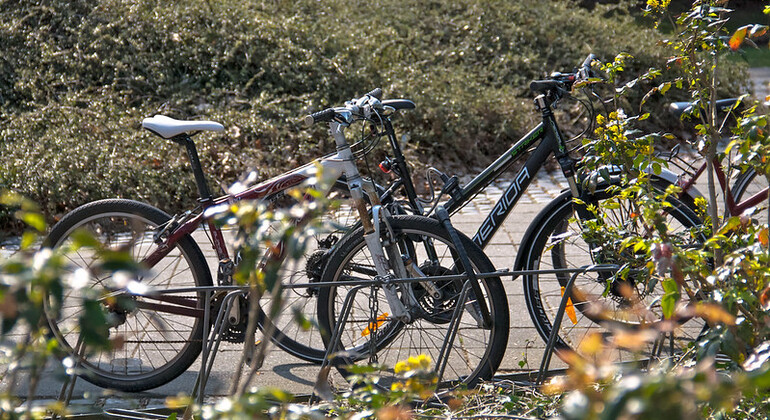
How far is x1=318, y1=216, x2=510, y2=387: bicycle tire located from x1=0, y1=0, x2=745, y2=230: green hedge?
2867 millimetres

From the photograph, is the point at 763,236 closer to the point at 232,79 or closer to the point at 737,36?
the point at 737,36

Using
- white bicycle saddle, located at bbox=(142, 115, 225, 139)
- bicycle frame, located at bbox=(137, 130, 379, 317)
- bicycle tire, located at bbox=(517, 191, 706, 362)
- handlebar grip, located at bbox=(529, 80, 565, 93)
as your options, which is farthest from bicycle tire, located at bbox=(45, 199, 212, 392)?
handlebar grip, located at bbox=(529, 80, 565, 93)

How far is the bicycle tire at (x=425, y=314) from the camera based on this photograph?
10.6 feet

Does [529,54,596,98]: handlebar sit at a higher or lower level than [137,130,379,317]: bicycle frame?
higher

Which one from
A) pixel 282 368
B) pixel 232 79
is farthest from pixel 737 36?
pixel 232 79

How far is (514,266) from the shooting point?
371 centimetres

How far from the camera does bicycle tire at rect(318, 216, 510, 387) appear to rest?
3230 millimetres

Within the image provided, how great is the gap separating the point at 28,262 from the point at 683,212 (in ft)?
9.41

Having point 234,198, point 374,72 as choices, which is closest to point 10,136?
point 374,72

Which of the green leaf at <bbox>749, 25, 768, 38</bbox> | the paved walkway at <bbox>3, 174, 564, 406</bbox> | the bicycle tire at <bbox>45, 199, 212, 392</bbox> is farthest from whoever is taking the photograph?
the paved walkway at <bbox>3, 174, 564, 406</bbox>

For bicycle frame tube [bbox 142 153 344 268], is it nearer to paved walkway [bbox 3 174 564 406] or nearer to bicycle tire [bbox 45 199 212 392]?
bicycle tire [bbox 45 199 212 392]

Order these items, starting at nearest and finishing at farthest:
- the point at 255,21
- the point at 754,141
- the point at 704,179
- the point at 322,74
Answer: the point at 754,141 < the point at 704,179 < the point at 322,74 < the point at 255,21

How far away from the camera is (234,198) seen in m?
3.42

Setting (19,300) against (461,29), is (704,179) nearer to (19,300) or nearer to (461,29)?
(461,29)
